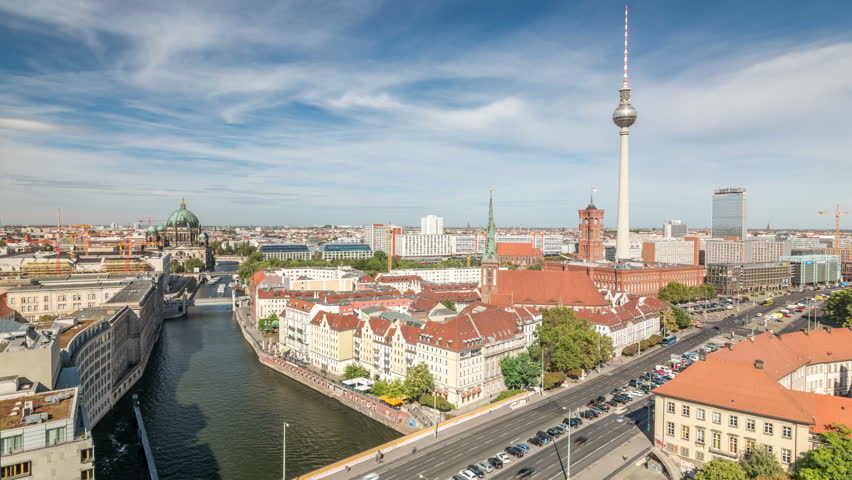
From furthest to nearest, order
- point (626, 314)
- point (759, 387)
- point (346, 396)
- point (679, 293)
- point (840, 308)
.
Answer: point (679, 293) → point (840, 308) → point (626, 314) → point (346, 396) → point (759, 387)

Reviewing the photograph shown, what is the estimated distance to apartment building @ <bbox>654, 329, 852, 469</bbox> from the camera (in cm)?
3069

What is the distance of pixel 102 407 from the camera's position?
45.7 metres

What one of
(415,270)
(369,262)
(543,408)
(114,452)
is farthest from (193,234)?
(543,408)

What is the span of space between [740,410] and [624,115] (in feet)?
313

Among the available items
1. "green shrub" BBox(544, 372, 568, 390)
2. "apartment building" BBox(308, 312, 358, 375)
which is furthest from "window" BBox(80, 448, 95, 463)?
"green shrub" BBox(544, 372, 568, 390)

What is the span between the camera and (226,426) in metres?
44.2

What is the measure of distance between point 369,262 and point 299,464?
115455 mm

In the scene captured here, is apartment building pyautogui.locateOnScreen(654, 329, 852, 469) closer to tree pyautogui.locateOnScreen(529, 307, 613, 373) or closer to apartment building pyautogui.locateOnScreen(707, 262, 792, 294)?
tree pyautogui.locateOnScreen(529, 307, 613, 373)

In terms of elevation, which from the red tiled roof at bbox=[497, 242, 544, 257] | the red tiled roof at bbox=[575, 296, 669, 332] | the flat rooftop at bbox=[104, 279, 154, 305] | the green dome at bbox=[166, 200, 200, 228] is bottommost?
the red tiled roof at bbox=[575, 296, 669, 332]

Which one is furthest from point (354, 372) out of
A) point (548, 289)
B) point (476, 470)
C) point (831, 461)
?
point (831, 461)

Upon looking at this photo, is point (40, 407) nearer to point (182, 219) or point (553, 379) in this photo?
point (553, 379)

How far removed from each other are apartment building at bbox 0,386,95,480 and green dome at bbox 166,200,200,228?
178 m

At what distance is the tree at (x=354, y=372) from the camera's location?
2156 inches

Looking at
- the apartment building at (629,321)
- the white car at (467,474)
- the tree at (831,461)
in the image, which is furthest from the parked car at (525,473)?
the apartment building at (629,321)
